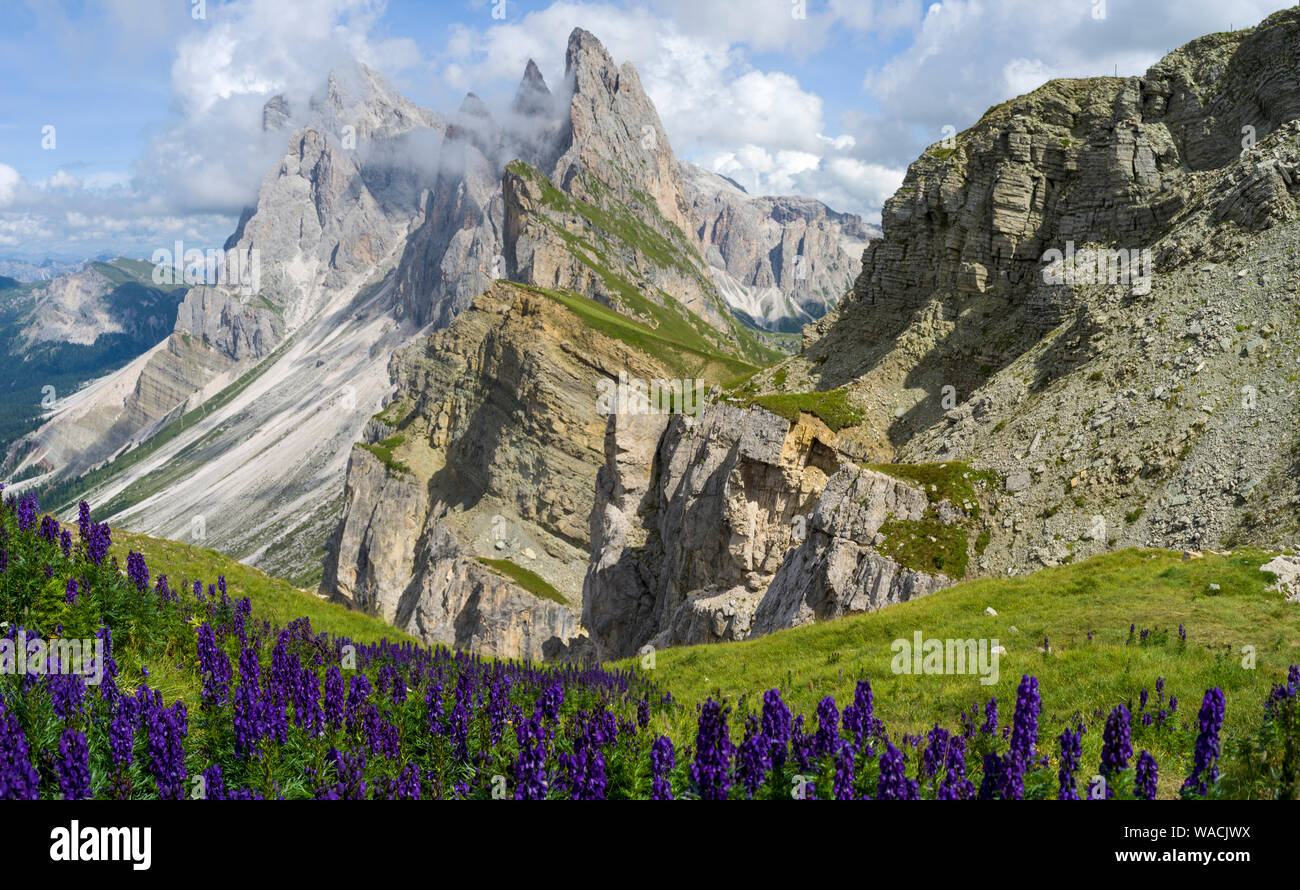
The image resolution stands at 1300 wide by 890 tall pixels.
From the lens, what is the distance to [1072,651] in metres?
17.9

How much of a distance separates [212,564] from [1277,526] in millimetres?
38157

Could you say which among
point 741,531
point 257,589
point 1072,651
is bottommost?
point 1072,651

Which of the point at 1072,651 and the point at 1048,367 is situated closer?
the point at 1072,651

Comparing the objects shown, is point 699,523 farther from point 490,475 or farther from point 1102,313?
point 490,475

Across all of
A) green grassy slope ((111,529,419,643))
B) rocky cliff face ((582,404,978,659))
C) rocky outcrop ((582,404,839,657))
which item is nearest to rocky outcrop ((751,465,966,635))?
rocky cliff face ((582,404,978,659))

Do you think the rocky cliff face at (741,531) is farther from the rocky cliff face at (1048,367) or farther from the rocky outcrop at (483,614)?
the rocky outcrop at (483,614)

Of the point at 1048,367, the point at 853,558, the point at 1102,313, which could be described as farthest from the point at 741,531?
the point at 1102,313

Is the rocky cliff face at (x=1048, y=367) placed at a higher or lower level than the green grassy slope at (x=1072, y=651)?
higher

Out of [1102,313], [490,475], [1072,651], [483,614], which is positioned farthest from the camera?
[490,475]

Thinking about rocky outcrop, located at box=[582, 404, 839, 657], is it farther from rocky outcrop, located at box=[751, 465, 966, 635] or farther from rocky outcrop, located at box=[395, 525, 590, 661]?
rocky outcrop, located at box=[395, 525, 590, 661]

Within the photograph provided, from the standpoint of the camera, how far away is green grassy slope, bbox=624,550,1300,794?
47.4ft

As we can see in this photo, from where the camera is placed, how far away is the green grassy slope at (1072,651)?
14.4 metres

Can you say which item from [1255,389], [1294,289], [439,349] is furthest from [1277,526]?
[439,349]

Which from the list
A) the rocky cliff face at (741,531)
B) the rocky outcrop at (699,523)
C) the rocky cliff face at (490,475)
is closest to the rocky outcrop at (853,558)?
the rocky cliff face at (741,531)
